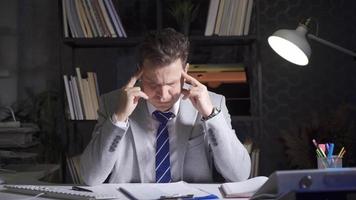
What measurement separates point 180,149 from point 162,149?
0.07m

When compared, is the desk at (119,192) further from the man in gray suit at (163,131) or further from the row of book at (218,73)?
the row of book at (218,73)

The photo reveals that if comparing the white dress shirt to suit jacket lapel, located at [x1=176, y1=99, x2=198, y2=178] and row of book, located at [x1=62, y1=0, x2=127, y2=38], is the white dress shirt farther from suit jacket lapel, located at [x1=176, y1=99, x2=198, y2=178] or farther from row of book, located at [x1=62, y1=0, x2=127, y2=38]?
row of book, located at [x1=62, y1=0, x2=127, y2=38]

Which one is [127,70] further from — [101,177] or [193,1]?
[101,177]

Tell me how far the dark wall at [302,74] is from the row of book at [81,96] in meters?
0.93

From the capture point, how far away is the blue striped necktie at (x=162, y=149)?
176 cm

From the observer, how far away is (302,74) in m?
2.74

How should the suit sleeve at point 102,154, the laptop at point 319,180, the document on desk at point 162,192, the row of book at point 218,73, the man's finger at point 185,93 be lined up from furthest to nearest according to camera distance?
the row of book at point 218,73
the man's finger at point 185,93
the suit sleeve at point 102,154
the document on desk at point 162,192
the laptop at point 319,180

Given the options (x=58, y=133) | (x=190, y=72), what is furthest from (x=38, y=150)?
(x=190, y=72)

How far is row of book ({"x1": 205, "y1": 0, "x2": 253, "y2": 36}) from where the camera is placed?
2420 mm

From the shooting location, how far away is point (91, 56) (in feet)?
9.10

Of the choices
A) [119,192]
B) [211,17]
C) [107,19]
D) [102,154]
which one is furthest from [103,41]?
[119,192]

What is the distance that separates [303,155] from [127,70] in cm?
105

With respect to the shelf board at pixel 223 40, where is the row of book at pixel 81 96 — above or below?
below

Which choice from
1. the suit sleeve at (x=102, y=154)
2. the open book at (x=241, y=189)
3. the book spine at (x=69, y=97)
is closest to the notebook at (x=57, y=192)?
the suit sleeve at (x=102, y=154)
